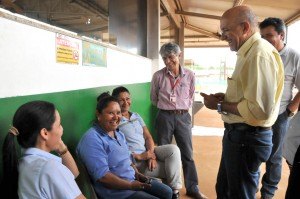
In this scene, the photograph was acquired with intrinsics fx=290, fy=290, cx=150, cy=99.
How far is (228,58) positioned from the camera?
49.2ft

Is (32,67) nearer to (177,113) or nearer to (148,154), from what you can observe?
(148,154)

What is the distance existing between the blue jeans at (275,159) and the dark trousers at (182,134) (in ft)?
2.20

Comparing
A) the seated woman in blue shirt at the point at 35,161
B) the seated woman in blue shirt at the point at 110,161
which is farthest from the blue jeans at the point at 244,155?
Result: the seated woman in blue shirt at the point at 35,161

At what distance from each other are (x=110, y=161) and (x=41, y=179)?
86 centimetres

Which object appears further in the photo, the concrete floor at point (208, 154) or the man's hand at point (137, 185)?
the concrete floor at point (208, 154)

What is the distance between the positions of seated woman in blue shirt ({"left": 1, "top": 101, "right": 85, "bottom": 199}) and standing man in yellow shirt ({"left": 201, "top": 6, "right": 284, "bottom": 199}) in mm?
963

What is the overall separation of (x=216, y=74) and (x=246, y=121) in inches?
669

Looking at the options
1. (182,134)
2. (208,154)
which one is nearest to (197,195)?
(182,134)

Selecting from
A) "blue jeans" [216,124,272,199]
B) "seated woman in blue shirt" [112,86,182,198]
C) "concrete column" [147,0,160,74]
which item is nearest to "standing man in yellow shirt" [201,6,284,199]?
"blue jeans" [216,124,272,199]

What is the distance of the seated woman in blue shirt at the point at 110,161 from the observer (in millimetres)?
1737

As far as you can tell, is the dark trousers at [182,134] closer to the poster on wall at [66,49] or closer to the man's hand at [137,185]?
the man's hand at [137,185]

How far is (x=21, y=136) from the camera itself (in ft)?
3.60

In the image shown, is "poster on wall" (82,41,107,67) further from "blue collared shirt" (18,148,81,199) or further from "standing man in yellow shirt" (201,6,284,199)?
"blue collared shirt" (18,148,81,199)

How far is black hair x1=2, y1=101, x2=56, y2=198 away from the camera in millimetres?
1069
